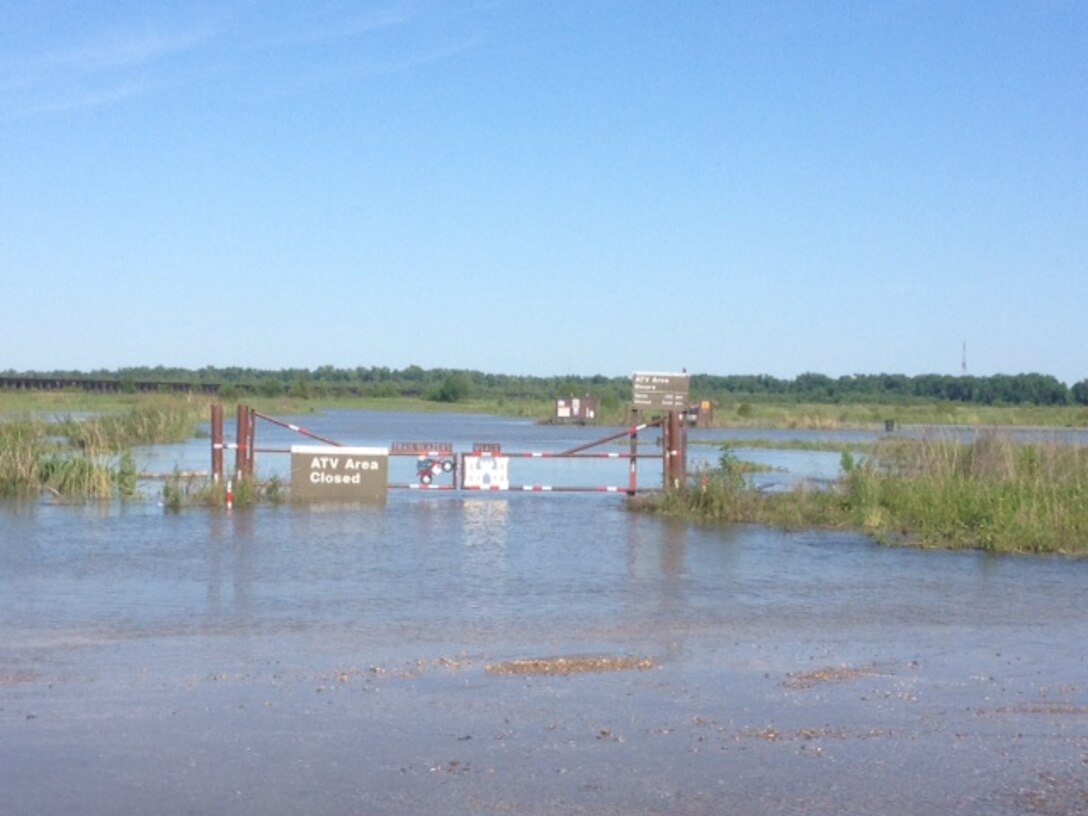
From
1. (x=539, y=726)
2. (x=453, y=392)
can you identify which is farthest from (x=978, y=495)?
(x=453, y=392)

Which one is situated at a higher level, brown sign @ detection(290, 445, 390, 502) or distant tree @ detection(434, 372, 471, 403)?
distant tree @ detection(434, 372, 471, 403)

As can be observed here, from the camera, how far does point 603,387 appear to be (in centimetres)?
14375

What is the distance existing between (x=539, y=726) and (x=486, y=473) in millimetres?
15753

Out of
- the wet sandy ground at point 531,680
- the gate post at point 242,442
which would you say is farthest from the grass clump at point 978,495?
the gate post at point 242,442

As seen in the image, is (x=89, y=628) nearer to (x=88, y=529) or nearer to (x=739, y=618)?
(x=739, y=618)

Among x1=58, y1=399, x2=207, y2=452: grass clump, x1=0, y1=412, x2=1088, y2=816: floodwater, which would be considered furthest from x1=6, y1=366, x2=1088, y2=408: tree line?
x1=0, y1=412, x2=1088, y2=816: floodwater

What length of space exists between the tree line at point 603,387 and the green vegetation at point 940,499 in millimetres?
56747

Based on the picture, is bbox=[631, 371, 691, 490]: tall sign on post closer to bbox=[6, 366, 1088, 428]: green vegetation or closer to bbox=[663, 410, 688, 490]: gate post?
bbox=[663, 410, 688, 490]: gate post

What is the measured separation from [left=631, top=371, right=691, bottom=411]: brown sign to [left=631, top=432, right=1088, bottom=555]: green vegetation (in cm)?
308

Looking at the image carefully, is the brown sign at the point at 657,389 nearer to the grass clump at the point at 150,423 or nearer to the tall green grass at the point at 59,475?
the tall green grass at the point at 59,475

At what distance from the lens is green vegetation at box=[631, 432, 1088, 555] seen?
19.0 metres

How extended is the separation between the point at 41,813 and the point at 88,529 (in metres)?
13.0

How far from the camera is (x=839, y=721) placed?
906cm

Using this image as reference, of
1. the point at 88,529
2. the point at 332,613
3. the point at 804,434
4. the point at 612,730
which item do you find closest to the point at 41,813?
the point at 612,730
